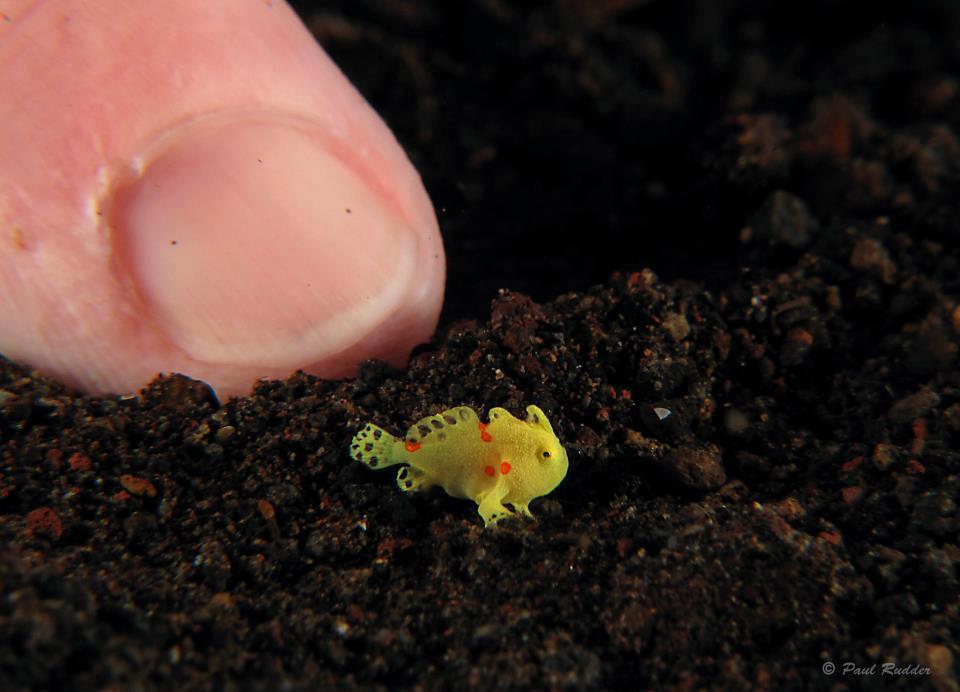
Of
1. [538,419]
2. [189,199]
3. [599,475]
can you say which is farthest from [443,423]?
[189,199]

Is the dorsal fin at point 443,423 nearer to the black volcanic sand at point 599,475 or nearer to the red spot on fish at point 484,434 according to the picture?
the red spot on fish at point 484,434

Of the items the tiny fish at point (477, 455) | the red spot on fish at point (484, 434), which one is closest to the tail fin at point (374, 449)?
the tiny fish at point (477, 455)
